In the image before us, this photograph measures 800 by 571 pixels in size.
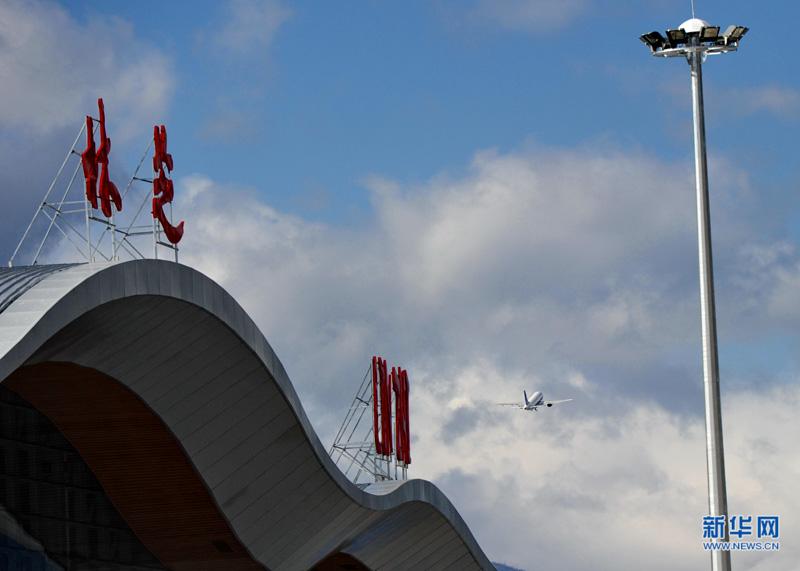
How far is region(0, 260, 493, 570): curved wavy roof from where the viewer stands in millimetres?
31438

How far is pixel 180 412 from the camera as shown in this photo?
3916cm

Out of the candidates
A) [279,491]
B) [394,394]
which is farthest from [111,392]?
[394,394]

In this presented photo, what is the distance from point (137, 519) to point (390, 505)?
1161 cm

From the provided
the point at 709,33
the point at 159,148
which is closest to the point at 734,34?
the point at 709,33

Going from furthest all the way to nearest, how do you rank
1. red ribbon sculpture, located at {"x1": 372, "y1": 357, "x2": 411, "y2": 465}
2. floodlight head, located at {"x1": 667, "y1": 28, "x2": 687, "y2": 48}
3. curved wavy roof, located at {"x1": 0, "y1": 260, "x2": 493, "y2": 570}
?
1. red ribbon sculpture, located at {"x1": 372, "y1": 357, "x2": 411, "y2": 465}
2. curved wavy roof, located at {"x1": 0, "y1": 260, "x2": 493, "y2": 570}
3. floodlight head, located at {"x1": 667, "y1": 28, "x2": 687, "y2": 48}

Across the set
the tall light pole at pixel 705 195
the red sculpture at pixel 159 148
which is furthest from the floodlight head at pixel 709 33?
the red sculpture at pixel 159 148

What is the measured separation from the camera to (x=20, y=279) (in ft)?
100

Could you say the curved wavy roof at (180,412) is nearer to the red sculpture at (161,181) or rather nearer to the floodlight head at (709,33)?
the red sculpture at (161,181)

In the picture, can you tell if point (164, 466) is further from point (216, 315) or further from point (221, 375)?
point (216, 315)

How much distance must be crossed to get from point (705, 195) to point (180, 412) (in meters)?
14.7

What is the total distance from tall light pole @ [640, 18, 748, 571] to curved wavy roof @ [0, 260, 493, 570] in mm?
11303

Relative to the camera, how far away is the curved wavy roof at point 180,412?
1238 inches

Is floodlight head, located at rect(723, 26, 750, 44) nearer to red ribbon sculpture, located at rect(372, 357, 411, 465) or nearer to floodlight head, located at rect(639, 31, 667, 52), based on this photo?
floodlight head, located at rect(639, 31, 667, 52)

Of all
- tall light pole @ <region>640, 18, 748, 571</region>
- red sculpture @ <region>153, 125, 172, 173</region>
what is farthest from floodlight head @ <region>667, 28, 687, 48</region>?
red sculpture @ <region>153, 125, 172, 173</region>
